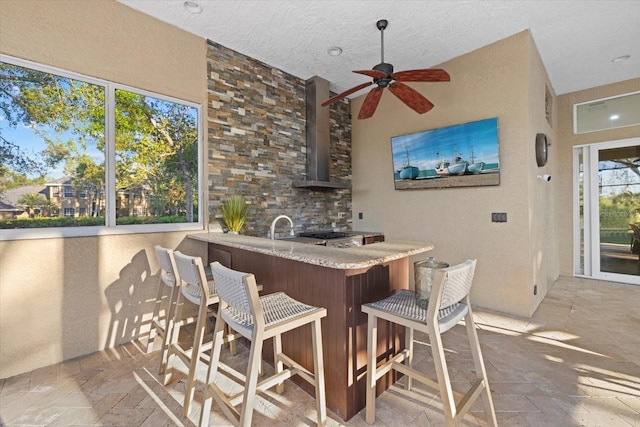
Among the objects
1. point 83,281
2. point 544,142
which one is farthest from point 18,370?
point 544,142

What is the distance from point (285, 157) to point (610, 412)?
3.67m

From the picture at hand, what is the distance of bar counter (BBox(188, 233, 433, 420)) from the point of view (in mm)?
1625

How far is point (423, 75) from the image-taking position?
2436 millimetres

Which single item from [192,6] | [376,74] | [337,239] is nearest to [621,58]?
[376,74]

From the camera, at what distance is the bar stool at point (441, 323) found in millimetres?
1295

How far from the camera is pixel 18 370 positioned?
2105 mm

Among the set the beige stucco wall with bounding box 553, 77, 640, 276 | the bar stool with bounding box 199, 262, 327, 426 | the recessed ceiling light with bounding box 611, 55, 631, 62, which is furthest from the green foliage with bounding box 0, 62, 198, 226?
the beige stucco wall with bounding box 553, 77, 640, 276

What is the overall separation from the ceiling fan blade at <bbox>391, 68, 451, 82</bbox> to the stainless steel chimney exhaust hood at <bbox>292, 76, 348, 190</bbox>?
5.55 ft

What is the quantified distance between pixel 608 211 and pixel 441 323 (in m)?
5.03

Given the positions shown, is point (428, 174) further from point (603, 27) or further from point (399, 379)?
point (399, 379)

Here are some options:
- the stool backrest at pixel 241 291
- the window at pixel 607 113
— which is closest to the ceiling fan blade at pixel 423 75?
the stool backrest at pixel 241 291

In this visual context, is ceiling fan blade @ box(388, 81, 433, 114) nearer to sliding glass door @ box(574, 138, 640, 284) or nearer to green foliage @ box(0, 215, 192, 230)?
green foliage @ box(0, 215, 192, 230)

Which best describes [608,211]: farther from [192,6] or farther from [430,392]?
[192,6]

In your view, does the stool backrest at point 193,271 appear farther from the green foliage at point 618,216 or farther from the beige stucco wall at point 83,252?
the green foliage at point 618,216
